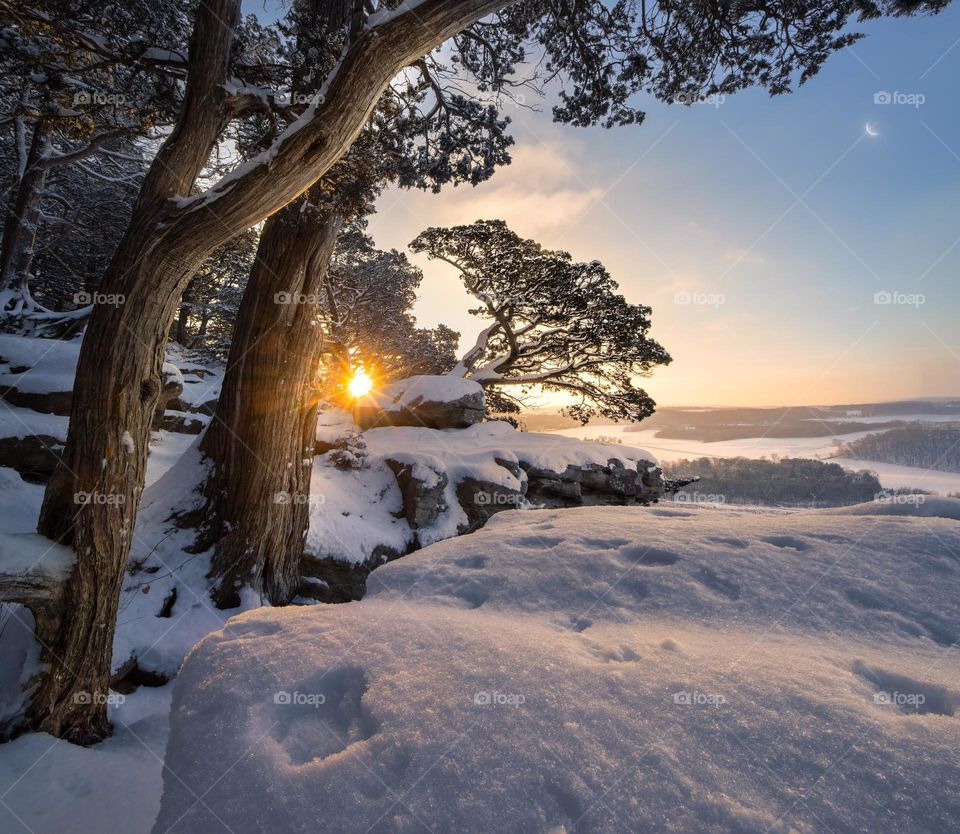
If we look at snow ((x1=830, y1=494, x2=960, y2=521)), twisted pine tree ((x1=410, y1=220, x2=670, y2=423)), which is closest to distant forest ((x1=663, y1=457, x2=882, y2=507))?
twisted pine tree ((x1=410, y1=220, x2=670, y2=423))

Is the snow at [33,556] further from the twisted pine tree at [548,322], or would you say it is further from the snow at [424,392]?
the twisted pine tree at [548,322]

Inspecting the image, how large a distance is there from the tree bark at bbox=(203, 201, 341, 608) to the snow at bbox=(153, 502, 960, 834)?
275 centimetres

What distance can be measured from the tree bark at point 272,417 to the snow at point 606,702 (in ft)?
9.01

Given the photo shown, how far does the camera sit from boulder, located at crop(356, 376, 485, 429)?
1038cm

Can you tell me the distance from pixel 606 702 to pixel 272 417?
4.59m

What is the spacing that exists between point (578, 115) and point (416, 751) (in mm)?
6800

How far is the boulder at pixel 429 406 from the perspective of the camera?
10375mm

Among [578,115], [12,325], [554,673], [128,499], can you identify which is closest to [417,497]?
[128,499]

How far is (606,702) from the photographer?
1374 mm

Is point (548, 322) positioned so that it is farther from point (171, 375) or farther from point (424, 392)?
point (171, 375)

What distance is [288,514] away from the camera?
4.95 m

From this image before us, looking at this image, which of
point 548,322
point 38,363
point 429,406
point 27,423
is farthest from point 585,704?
point 548,322

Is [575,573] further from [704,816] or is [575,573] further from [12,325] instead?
[12,325]

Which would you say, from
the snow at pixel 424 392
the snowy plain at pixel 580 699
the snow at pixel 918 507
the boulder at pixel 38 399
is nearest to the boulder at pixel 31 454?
the boulder at pixel 38 399
